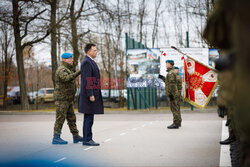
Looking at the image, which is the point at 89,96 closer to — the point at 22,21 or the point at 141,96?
the point at 141,96

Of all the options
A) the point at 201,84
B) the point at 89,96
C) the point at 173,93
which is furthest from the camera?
the point at 173,93

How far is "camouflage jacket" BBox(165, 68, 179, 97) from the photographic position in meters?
11.1

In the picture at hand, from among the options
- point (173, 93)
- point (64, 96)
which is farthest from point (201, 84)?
point (173, 93)

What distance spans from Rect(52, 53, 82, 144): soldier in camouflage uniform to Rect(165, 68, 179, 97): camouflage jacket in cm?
395

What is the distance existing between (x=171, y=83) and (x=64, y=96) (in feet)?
14.2

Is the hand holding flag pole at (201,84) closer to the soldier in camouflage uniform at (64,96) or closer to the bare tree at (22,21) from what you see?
the soldier in camouflage uniform at (64,96)

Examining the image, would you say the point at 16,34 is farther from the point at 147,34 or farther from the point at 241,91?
the point at 241,91

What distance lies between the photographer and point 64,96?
25.9 feet

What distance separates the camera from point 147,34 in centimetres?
3173

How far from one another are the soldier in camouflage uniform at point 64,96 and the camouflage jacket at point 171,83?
13.0 ft

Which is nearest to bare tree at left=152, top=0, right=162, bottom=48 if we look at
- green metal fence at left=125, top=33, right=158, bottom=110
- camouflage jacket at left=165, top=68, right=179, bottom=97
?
green metal fence at left=125, top=33, right=158, bottom=110

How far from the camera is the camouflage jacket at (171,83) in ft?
36.6

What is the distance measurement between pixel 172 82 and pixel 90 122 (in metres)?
4.41

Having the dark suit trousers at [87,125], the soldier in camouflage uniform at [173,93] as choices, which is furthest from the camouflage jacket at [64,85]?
the soldier in camouflage uniform at [173,93]
